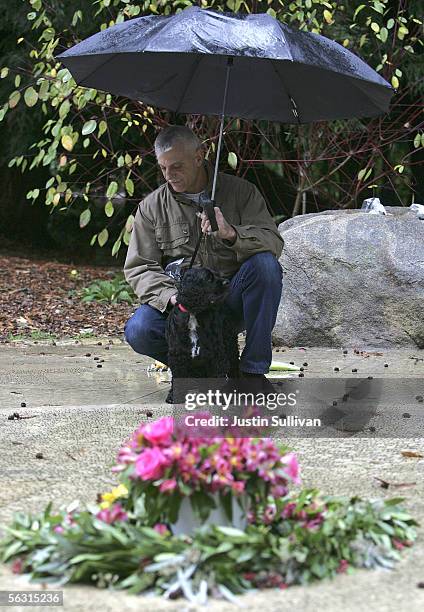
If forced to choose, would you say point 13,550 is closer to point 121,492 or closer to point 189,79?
point 121,492

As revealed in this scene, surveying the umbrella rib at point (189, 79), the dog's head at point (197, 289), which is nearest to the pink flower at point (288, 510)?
the dog's head at point (197, 289)

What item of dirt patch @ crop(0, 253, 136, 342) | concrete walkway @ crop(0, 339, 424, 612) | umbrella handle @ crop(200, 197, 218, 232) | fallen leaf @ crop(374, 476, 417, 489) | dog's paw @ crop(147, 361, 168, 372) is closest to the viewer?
concrete walkway @ crop(0, 339, 424, 612)

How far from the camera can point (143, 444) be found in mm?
2598

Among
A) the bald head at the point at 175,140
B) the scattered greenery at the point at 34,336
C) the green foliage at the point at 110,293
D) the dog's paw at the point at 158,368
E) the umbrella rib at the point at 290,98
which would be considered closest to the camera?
the bald head at the point at 175,140

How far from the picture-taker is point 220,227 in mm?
4387

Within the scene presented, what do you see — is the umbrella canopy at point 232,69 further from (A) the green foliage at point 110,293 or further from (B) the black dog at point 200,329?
(A) the green foliage at point 110,293

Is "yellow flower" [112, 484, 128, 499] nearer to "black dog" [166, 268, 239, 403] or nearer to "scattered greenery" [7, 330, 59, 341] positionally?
"black dog" [166, 268, 239, 403]

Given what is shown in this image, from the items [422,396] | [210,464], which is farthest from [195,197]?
[210,464]

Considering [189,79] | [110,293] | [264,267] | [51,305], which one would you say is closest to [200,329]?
[264,267]

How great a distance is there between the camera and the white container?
101 inches

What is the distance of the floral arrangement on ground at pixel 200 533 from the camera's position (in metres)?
2.41

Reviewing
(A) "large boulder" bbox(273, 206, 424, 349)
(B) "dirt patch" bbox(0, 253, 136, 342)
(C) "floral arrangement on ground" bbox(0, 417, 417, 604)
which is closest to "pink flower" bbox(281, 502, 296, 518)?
(C) "floral arrangement on ground" bbox(0, 417, 417, 604)

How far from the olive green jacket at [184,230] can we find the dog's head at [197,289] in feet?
1.29

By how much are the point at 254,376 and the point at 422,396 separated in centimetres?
106
